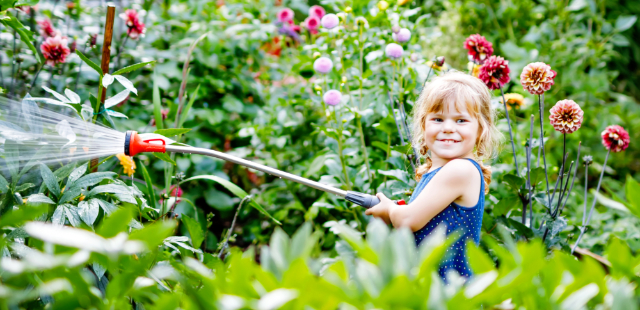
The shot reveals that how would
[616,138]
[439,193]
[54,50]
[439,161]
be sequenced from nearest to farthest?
[439,193] < [439,161] < [616,138] < [54,50]

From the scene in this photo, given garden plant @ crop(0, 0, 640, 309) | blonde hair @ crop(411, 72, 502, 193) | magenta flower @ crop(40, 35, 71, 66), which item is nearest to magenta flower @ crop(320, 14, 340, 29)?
garden plant @ crop(0, 0, 640, 309)

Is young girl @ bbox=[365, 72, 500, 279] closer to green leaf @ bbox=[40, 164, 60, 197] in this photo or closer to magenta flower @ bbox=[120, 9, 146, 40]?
green leaf @ bbox=[40, 164, 60, 197]

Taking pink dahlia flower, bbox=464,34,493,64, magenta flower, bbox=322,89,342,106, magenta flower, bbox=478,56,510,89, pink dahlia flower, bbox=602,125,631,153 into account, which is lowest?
pink dahlia flower, bbox=602,125,631,153

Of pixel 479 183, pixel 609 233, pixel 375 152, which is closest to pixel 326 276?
pixel 479 183

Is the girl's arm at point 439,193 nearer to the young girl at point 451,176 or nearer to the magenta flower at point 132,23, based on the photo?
the young girl at point 451,176

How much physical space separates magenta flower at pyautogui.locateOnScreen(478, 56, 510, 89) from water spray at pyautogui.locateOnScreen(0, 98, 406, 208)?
0.48 meters

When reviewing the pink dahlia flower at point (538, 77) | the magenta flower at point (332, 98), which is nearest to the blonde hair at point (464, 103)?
the pink dahlia flower at point (538, 77)

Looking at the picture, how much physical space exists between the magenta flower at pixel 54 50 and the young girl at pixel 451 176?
44.4 inches

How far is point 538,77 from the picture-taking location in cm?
135

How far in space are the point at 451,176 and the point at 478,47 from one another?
52 cm

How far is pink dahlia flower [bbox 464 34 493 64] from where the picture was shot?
150cm

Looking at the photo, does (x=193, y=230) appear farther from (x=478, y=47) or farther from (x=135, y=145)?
(x=478, y=47)

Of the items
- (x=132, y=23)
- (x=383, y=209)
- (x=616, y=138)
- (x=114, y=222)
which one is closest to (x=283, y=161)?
(x=132, y=23)

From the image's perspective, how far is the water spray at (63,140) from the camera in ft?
3.75
